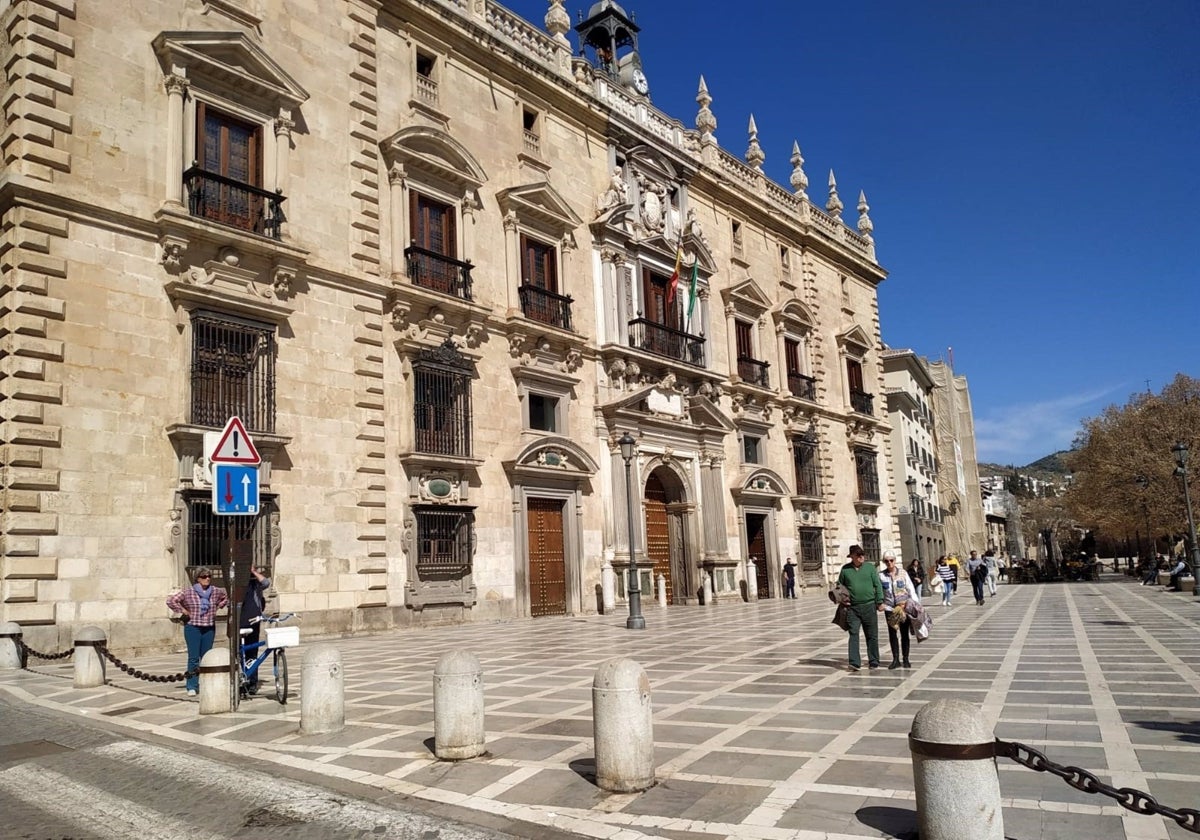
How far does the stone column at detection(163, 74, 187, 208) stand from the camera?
15086 millimetres

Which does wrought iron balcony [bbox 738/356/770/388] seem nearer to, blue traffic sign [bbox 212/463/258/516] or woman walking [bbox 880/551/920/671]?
woman walking [bbox 880/551/920/671]

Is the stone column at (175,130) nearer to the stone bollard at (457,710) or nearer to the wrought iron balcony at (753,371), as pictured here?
the stone bollard at (457,710)

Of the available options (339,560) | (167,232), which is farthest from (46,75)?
(339,560)

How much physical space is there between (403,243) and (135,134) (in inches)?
222

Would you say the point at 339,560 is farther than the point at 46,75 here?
Yes

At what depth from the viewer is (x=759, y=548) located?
29984mm

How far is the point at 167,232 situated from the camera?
14688mm

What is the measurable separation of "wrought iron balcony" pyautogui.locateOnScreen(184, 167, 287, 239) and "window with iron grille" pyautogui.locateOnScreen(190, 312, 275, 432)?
1.84m

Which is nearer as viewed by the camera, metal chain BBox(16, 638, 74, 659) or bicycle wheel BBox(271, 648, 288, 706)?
bicycle wheel BBox(271, 648, 288, 706)

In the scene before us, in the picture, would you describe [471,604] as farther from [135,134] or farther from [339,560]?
[135,134]

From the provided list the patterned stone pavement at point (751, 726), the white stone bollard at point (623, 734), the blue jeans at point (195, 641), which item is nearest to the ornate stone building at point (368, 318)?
the blue jeans at point (195, 641)

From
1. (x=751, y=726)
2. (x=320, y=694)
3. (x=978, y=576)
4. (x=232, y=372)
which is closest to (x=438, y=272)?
(x=232, y=372)

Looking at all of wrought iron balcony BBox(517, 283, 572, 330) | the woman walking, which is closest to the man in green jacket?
the woman walking

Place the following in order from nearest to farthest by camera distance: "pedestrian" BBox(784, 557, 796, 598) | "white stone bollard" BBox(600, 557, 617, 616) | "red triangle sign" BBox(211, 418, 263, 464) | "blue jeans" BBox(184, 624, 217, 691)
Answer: "red triangle sign" BBox(211, 418, 263, 464), "blue jeans" BBox(184, 624, 217, 691), "white stone bollard" BBox(600, 557, 617, 616), "pedestrian" BBox(784, 557, 796, 598)
